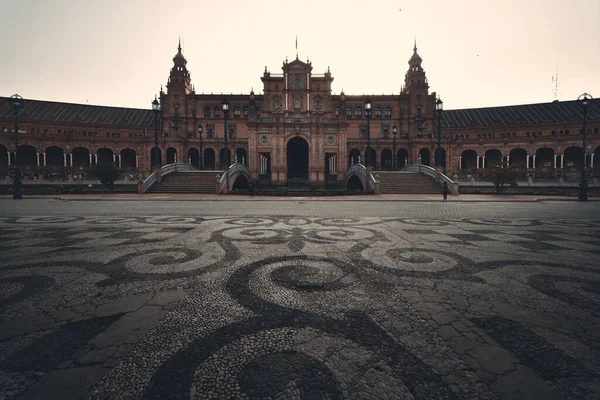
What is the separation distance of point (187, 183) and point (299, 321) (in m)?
27.6

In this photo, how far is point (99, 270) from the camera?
4.21 m

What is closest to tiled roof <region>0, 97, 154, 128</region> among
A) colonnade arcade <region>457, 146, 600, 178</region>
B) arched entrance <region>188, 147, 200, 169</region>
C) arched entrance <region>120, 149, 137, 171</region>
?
arched entrance <region>120, 149, 137, 171</region>

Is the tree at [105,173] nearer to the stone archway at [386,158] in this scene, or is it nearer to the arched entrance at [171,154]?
the arched entrance at [171,154]

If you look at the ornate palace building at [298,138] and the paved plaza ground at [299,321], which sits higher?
the ornate palace building at [298,138]

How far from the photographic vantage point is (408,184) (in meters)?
28.3

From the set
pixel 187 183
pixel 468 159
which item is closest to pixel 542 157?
pixel 468 159

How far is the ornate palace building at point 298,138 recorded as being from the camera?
4975 cm

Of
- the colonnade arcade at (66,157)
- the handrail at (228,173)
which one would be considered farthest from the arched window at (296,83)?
the colonnade arcade at (66,157)

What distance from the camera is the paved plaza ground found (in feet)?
6.16

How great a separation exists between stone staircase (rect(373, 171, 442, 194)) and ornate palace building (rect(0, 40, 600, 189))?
10.6 meters

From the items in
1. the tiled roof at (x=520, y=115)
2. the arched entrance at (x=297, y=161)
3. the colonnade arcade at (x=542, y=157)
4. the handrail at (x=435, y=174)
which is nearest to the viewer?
the handrail at (x=435, y=174)

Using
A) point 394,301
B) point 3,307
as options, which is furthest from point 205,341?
point 3,307

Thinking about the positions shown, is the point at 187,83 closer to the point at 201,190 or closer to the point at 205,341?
the point at 201,190

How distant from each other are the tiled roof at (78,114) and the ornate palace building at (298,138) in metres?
0.18
